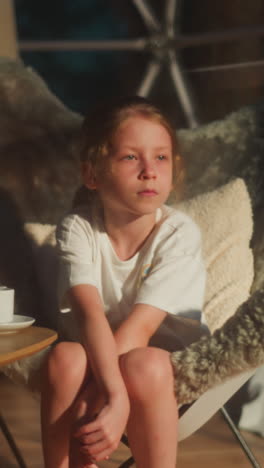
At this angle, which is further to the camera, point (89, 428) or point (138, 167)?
point (138, 167)

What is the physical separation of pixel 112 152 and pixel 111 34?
8.60ft

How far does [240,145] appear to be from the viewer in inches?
69.0

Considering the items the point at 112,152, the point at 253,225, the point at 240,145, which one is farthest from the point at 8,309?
the point at 240,145

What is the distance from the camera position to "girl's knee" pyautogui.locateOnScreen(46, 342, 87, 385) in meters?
1.03

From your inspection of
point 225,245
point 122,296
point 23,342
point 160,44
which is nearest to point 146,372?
point 23,342

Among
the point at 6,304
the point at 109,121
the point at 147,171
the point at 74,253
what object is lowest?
the point at 6,304

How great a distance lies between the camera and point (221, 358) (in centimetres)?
102

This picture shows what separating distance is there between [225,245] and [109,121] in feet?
1.46

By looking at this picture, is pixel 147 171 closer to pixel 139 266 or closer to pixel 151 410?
pixel 139 266

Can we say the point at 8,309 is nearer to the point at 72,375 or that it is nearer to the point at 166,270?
the point at 72,375

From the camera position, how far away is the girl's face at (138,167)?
122 cm

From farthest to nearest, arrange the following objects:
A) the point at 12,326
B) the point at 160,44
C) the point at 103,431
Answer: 1. the point at 160,44
2. the point at 12,326
3. the point at 103,431

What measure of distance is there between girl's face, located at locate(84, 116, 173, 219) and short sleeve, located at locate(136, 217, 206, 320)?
8cm

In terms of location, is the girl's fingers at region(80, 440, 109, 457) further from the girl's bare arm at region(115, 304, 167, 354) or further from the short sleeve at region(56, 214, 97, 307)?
the short sleeve at region(56, 214, 97, 307)
